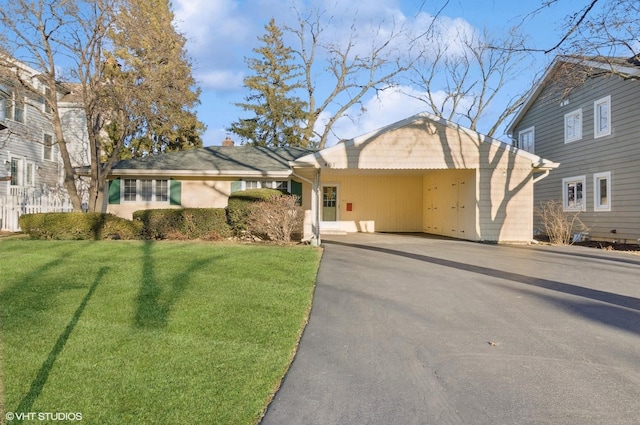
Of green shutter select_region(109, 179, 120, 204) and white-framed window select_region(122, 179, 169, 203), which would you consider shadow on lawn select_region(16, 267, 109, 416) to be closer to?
white-framed window select_region(122, 179, 169, 203)

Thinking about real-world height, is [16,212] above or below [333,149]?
below

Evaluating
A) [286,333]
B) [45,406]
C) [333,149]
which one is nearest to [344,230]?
[333,149]

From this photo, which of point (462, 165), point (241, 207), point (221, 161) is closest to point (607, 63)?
point (462, 165)

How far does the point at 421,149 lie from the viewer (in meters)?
13.3

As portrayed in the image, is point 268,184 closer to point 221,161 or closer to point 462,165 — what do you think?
point 221,161

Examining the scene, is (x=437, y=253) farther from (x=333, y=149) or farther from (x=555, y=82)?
(x=555, y=82)

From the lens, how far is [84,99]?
13742mm

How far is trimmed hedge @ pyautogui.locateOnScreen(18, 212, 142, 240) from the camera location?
11656 millimetres

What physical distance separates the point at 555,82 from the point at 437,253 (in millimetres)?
9054

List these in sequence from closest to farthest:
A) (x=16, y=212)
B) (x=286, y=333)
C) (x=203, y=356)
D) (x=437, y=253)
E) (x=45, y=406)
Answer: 1. (x=45, y=406)
2. (x=203, y=356)
3. (x=286, y=333)
4. (x=437, y=253)
5. (x=16, y=212)

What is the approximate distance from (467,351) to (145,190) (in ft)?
46.3

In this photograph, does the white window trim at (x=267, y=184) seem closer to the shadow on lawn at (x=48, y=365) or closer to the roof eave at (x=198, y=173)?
the roof eave at (x=198, y=173)

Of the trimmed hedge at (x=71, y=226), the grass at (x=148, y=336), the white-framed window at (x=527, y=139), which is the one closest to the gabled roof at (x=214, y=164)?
the trimmed hedge at (x=71, y=226)

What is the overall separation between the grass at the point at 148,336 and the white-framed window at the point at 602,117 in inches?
533
